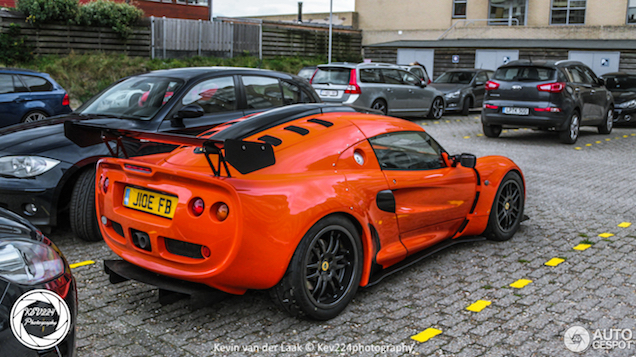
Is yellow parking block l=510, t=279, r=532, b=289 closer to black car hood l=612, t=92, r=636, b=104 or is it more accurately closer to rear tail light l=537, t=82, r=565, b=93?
rear tail light l=537, t=82, r=565, b=93

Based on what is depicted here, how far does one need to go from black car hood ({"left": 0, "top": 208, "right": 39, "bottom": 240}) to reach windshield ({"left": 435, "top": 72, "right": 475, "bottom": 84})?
1921cm

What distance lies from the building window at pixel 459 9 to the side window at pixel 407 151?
33190 mm

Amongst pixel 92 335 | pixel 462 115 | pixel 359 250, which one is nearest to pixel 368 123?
pixel 359 250

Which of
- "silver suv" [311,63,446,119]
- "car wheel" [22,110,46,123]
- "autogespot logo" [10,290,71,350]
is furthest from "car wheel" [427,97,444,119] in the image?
"autogespot logo" [10,290,71,350]

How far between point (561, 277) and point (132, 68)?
819 inches

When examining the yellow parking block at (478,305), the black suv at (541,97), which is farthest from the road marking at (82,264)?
the black suv at (541,97)

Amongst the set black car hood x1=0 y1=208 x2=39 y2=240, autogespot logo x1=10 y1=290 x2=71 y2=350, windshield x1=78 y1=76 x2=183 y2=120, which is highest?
windshield x1=78 y1=76 x2=183 y2=120

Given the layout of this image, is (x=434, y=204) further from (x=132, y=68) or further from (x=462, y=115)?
(x=132, y=68)

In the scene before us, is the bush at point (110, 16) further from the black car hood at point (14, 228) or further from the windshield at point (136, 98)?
the black car hood at point (14, 228)

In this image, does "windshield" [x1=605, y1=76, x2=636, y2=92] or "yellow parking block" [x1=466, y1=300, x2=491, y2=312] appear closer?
"yellow parking block" [x1=466, y1=300, x2=491, y2=312]

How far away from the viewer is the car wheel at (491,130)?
46.2 ft

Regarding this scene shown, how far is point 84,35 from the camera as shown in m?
22.9

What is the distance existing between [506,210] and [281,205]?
297 centimetres

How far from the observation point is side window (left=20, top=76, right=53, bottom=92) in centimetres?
1133
